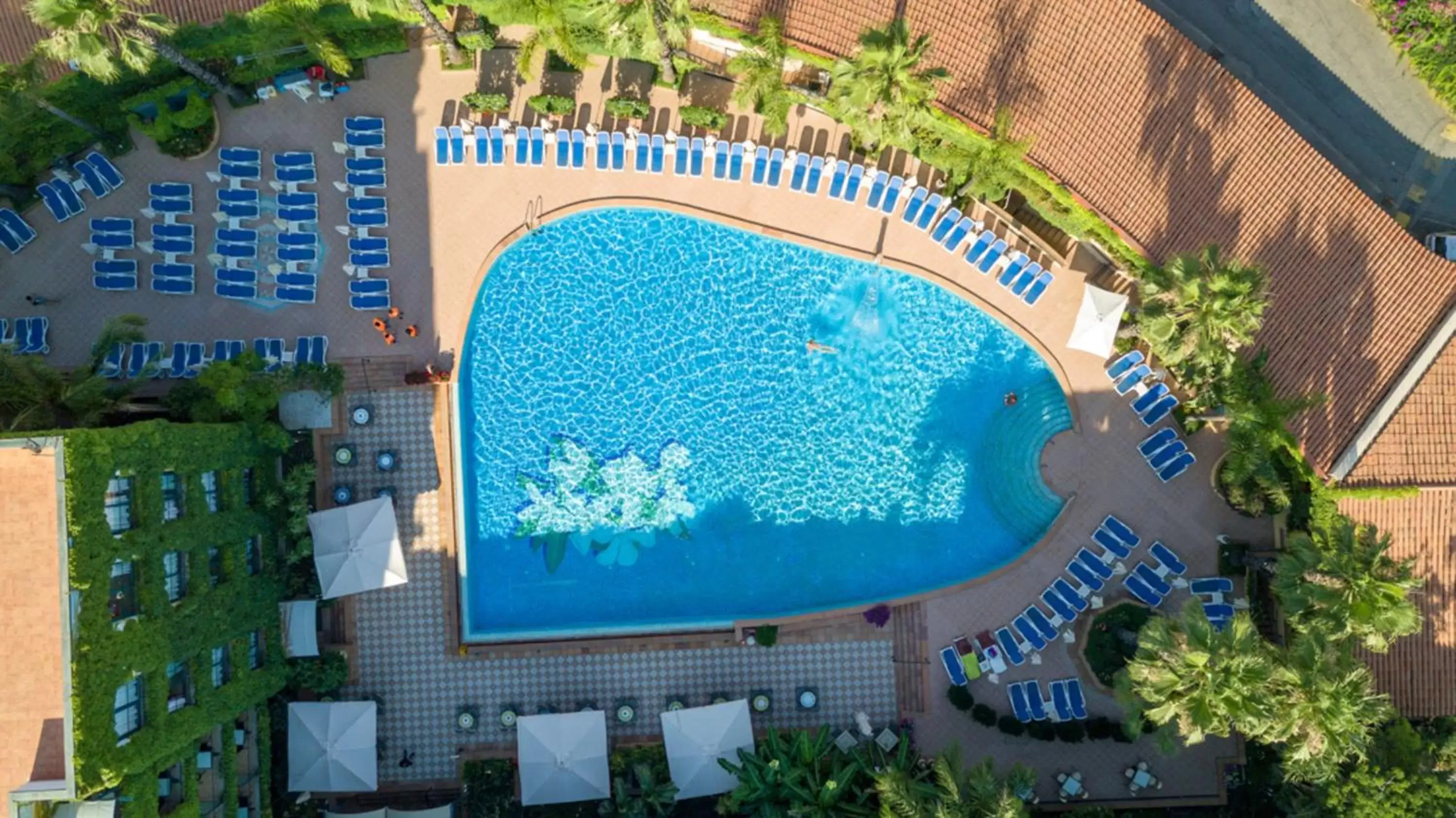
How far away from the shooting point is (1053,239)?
2519 cm

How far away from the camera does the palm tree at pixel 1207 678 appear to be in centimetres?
1956

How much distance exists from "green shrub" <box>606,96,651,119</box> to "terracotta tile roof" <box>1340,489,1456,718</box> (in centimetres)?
2158

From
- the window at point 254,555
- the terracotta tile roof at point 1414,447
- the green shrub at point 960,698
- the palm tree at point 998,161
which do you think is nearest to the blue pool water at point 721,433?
the green shrub at point 960,698

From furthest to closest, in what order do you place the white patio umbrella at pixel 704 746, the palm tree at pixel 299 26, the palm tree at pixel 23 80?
the white patio umbrella at pixel 704 746, the palm tree at pixel 299 26, the palm tree at pixel 23 80

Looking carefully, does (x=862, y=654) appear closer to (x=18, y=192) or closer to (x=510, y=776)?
(x=510, y=776)

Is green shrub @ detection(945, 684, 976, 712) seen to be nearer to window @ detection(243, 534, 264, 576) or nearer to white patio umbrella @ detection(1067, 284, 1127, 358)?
white patio umbrella @ detection(1067, 284, 1127, 358)

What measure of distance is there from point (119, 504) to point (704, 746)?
15.4 meters

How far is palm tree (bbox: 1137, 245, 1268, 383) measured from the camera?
67.8 feet

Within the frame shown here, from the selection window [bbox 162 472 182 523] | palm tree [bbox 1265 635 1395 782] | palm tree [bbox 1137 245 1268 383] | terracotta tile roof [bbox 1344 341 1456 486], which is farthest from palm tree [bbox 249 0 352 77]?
terracotta tile roof [bbox 1344 341 1456 486]

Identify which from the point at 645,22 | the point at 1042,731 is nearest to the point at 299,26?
the point at 645,22

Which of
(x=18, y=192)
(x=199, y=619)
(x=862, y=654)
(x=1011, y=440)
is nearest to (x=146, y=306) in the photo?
(x=18, y=192)

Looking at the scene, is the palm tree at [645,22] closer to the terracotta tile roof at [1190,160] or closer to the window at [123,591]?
the terracotta tile roof at [1190,160]

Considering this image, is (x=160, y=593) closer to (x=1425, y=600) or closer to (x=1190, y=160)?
(x=1190, y=160)

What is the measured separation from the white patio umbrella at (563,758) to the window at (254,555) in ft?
27.1
